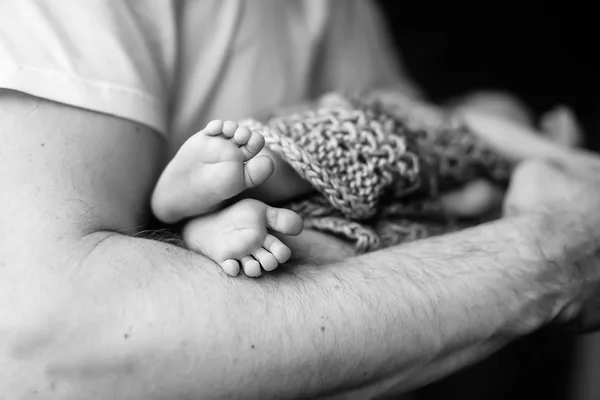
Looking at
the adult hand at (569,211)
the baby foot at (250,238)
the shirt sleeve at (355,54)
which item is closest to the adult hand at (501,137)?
the adult hand at (569,211)

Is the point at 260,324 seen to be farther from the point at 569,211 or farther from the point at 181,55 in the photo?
the point at 569,211

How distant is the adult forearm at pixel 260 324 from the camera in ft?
1.96

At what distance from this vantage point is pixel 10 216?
1.99 feet

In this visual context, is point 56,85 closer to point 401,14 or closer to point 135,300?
point 135,300

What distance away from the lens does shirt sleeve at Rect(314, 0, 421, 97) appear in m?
1.27

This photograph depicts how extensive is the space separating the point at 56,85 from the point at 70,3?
0.39 ft

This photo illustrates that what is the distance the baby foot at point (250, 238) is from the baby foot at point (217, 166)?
1.0 inches

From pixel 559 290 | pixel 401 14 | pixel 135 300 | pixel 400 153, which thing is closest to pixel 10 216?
pixel 135 300

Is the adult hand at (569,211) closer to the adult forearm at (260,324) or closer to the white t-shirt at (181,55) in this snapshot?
the adult forearm at (260,324)

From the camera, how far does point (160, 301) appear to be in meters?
0.61

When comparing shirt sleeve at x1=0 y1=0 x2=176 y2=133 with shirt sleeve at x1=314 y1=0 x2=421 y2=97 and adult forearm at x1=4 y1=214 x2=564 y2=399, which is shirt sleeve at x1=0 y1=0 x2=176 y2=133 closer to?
adult forearm at x1=4 y1=214 x2=564 y2=399

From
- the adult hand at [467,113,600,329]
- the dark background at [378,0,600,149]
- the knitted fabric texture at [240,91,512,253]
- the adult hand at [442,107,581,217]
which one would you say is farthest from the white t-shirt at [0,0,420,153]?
the dark background at [378,0,600,149]

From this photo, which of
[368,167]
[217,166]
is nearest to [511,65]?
[368,167]

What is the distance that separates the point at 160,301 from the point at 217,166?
6.2 inches
